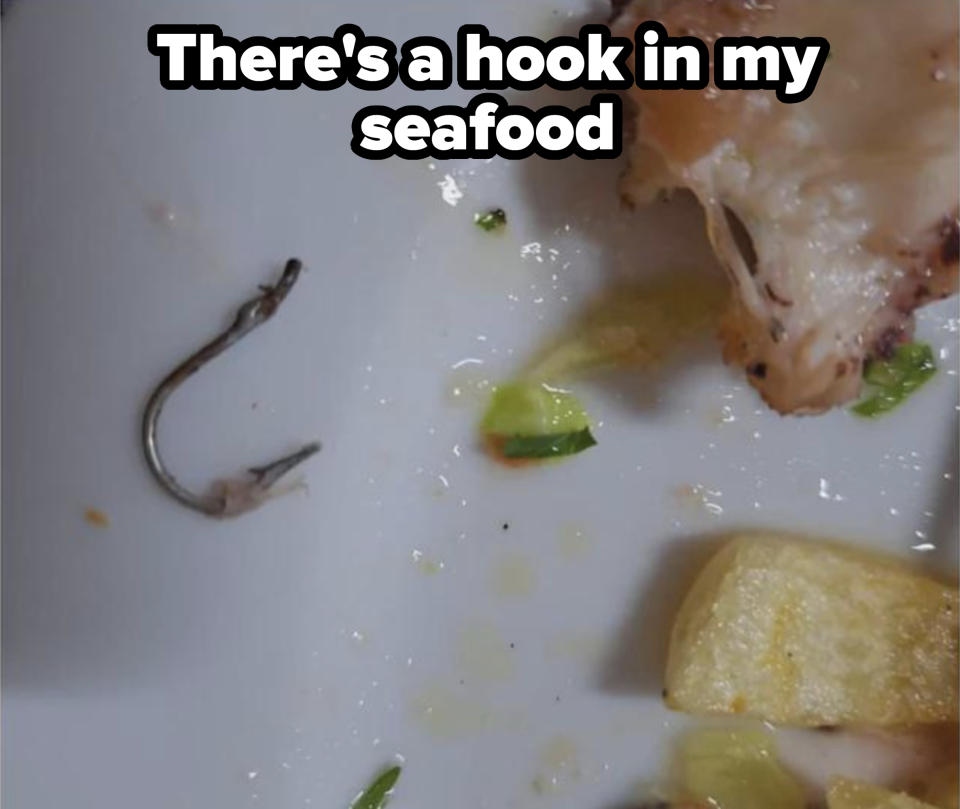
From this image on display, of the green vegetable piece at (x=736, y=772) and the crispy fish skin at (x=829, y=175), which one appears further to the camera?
the green vegetable piece at (x=736, y=772)

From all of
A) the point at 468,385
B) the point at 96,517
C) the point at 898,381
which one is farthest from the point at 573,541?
the point at 96,517

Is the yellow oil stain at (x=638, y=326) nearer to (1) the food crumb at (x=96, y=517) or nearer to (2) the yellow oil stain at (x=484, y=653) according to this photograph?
(2) the yellow oil stain at (x=484, y=653)

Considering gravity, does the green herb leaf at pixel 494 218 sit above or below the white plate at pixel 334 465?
above

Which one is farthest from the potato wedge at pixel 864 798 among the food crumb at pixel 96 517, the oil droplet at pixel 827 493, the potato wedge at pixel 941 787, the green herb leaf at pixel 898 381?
the food crumb at pixel 96 517

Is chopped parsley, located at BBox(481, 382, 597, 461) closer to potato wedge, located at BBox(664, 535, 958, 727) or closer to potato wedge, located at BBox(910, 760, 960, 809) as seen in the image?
potato wedge, located at BBox(664, 535, 958, 727)

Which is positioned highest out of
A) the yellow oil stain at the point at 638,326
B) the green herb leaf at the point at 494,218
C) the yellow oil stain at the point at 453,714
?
the green herb leaf at the point at 494,218

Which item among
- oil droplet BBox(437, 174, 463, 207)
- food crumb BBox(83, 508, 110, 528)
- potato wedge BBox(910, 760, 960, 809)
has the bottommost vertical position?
potato wedge BBox(910, 760, 960, 809)

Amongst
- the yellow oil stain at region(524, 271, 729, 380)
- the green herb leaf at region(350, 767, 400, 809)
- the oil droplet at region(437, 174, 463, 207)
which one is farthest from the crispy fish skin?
the green herb leaf at region(350, 767, 400, 809)

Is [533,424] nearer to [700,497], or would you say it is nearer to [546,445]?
[546,445]
